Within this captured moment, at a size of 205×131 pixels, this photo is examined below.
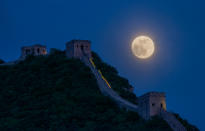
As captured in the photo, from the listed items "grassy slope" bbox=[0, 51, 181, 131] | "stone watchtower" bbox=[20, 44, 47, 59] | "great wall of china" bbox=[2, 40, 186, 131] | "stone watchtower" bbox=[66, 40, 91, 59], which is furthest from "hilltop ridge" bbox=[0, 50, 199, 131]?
"stone watchtower" bbox=[20, 44, 47, 59]

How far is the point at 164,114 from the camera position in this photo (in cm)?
7494

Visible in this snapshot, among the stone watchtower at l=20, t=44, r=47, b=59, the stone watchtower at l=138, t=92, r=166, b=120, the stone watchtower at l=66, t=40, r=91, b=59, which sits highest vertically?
the stone watchtower at l=20, t=44, r=47, b=59

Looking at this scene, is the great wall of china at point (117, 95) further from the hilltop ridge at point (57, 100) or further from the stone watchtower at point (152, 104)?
the hilltop ridge at point (57, 100)

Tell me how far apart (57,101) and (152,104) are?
40.7 ft

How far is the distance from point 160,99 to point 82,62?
21.5 meters

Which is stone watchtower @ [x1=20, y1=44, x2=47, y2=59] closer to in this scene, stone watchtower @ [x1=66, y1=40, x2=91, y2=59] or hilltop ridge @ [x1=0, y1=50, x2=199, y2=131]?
hilltop ridge @ [x1=0, y1=50, x2=199, y2=131]

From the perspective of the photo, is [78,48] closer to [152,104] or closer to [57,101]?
[57,101]

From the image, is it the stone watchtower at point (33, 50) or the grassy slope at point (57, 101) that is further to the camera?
the stone watchtower at point (33, 50)

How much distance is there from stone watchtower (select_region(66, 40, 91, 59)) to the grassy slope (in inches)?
42.0

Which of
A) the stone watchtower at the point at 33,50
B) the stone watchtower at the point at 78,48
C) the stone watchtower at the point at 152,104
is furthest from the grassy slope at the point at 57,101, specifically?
the stone watchtower at the point at 33,50

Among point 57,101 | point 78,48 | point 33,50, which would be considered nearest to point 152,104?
point 57,101

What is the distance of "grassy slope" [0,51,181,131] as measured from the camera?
77.0 meters

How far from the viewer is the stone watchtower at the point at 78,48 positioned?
319 ft

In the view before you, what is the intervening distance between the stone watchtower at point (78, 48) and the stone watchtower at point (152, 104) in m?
21.8
